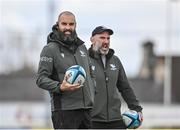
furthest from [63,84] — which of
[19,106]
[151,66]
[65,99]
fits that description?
[151,66]

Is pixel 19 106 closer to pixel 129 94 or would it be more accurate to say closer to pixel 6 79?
pixel 6 79

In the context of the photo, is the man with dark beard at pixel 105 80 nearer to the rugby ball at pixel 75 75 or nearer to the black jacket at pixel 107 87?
the black jacket at pixel 107 87

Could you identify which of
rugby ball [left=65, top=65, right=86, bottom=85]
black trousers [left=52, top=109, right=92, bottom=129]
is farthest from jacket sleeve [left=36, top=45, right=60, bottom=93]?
black trousers [left=52, top=109, right=92, bottom=129]

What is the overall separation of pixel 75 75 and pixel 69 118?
0.54 meters

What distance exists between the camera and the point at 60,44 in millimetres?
8516

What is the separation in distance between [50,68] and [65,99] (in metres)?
0.35

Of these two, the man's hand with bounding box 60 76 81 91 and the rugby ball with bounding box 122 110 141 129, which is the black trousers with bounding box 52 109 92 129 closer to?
the man's hand with bounding box 60 76 81 91

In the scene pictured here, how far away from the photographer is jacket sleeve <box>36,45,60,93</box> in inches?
327

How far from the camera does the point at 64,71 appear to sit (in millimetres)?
8438

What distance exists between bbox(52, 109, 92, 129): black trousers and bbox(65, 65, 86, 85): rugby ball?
377 millimetres

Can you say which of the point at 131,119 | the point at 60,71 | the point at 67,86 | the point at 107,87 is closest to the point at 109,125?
the point at 131,119

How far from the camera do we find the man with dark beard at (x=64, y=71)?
27.7ft

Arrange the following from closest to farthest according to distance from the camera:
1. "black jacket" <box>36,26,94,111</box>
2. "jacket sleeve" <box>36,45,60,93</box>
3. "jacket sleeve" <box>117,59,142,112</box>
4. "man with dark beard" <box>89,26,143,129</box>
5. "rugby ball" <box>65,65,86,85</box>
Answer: "rugby ball" <box>65,65,86,85</box> < "jacket sleeve" <box>36,45,60,93</box> < "black jacket" <box>36,26,94,111</box> < "man with dark beard" <box>89,26,143,129</box> < "jacket sleeve" <box>117,59,142,112</box>

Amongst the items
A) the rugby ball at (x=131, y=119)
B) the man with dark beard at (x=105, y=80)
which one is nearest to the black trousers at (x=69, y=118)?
the man with dark beard at (x=105, y=80)
